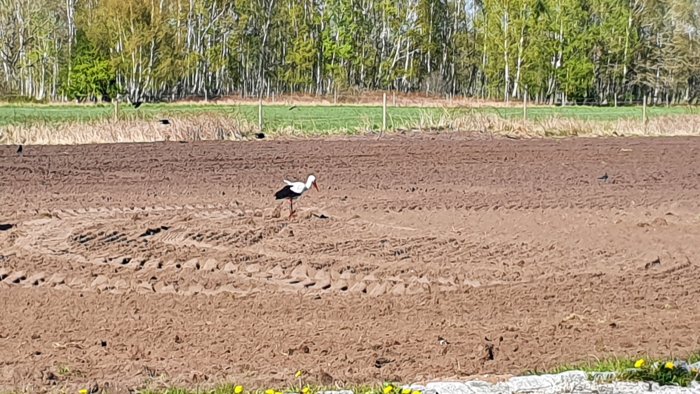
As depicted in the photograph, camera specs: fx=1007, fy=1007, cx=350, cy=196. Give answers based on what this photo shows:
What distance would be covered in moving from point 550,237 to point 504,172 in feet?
27.3

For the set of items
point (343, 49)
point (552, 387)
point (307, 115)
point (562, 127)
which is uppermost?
point (343, 49)

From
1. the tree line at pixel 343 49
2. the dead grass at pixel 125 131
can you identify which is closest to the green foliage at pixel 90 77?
the tree line at pixel 343 49

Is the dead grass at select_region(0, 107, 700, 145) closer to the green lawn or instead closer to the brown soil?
the green lawn

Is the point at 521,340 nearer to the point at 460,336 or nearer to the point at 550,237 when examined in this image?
the point at 460,336

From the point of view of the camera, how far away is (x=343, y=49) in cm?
8581

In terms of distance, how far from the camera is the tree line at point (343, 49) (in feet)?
249

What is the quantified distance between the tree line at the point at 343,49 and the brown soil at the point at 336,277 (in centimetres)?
5765

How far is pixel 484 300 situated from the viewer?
9719 mm

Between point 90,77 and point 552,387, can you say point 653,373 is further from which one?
point 90,77

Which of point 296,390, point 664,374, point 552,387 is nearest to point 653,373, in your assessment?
point 664,374

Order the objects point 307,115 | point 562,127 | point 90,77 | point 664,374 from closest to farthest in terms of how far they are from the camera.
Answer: point 664,374 < point 562,127 < point 307,115 < point 90,77

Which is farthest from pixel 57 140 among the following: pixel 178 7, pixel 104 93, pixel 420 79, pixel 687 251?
pixel 420 79

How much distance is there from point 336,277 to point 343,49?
250 feet

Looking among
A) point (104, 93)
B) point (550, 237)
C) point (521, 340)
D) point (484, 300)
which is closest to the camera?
point (521, 340)
